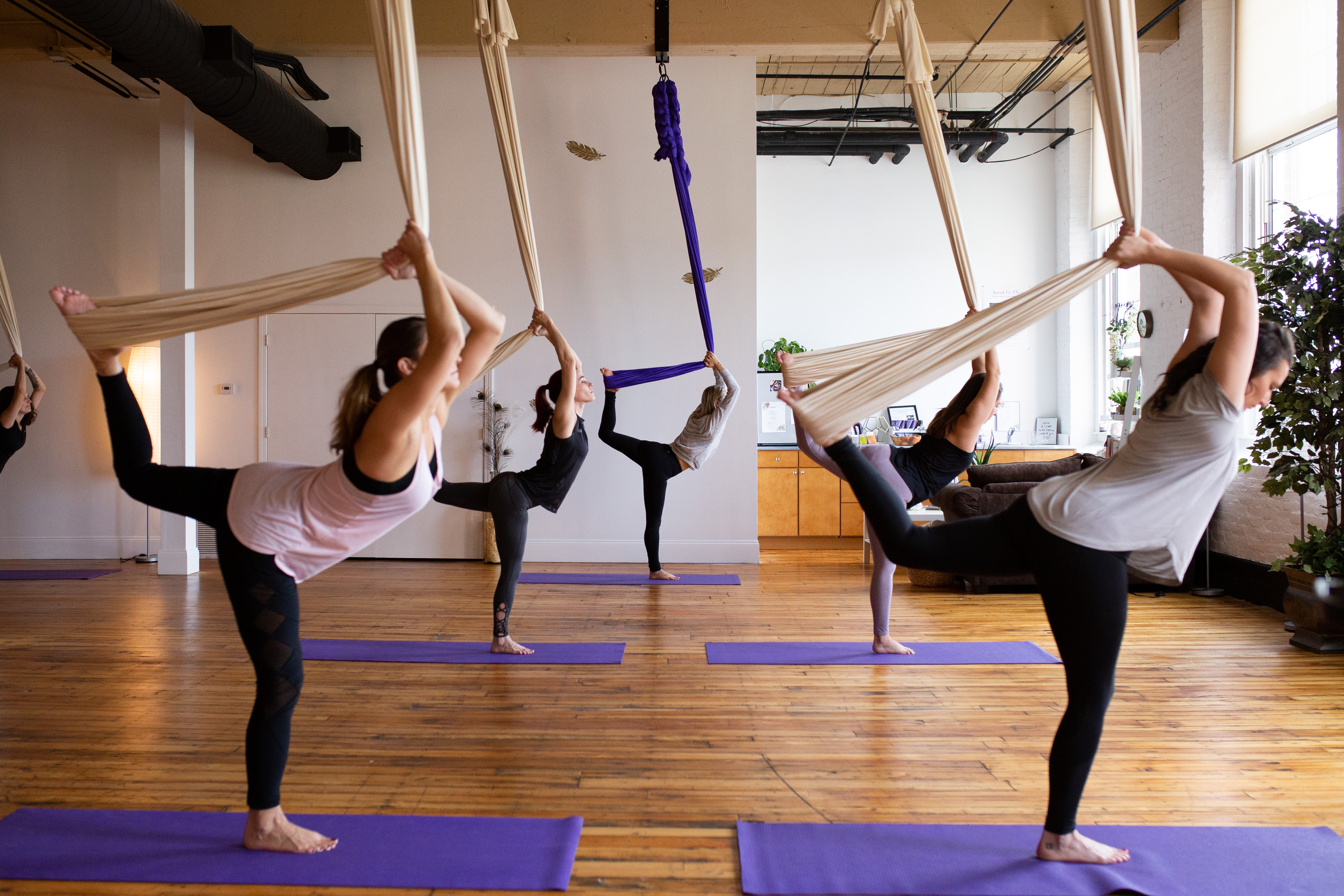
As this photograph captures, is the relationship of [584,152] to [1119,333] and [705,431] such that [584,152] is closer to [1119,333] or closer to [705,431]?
[705,431]

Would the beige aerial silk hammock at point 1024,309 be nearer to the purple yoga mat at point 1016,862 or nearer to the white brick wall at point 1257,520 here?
the purple yoga mat at point 1016,862

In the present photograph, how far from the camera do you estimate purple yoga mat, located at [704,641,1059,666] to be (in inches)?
152

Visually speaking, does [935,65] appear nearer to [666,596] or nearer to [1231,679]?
[666,596]

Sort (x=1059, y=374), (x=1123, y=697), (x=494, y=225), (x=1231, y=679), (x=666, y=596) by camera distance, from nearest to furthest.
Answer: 1. (x=1123, y=697)
2. (x=1231, y=679)
3. (x=666, y=596)
4. (x=494, y=225)
5. (x=1059, y=374)

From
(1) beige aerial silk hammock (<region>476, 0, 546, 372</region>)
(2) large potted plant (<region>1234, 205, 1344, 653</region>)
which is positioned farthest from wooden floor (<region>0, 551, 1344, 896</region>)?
(1) beige aerial silk hammock (<region>476, 0, 546, 372</region>)

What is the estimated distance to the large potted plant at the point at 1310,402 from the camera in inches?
157

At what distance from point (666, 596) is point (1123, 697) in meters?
2.82

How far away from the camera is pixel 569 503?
6945mm

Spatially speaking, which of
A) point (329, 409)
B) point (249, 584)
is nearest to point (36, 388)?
point (329, 409)

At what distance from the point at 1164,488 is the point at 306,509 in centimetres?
201

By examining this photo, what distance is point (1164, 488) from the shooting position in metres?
1.89

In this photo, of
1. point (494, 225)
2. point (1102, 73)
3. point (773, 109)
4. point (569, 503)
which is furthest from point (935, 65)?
point (1102, 73)

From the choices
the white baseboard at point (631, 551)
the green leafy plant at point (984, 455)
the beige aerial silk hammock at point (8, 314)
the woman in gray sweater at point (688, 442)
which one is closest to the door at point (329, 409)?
the white baseboard at point (631, 551)

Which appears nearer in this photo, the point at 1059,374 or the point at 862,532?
the point at 862,532
